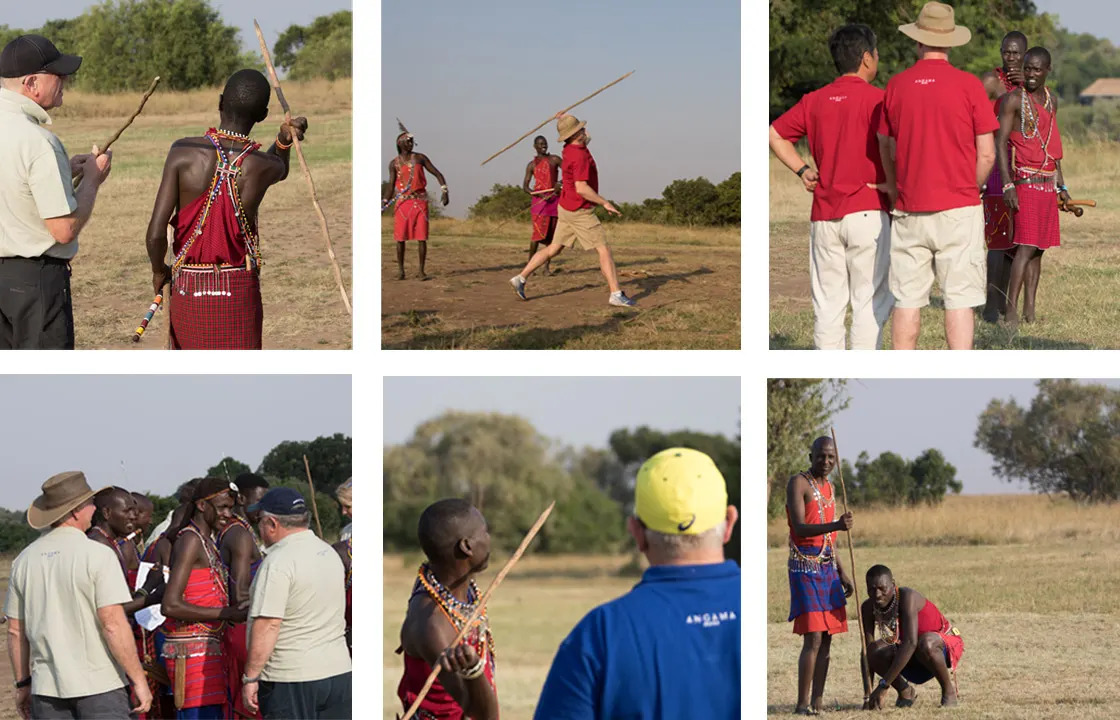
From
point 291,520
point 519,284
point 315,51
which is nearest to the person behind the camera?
point 291,520

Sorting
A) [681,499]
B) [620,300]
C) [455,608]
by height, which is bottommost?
[455,608]

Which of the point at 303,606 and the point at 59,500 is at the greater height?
the point at 59,500

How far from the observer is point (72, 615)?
22.5 ft

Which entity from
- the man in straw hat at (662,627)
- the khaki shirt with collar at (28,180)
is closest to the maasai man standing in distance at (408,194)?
the khaki shirt with collar at (28,180)

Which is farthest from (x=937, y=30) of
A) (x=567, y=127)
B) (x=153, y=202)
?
(x=153, y=202)

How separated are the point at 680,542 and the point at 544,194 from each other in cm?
831

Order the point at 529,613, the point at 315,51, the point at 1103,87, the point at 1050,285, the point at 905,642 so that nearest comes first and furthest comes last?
the point at 905,642, the point at 1050,285, the point at 529,613, the point at 315,51, the point at 1103,87

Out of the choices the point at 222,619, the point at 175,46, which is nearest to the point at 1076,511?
the point at 222,619

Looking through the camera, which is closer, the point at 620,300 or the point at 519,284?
the point at 620,300

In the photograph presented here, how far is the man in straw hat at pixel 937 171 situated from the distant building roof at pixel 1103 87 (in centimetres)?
1891

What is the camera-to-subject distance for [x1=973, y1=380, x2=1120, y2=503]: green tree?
524 inches

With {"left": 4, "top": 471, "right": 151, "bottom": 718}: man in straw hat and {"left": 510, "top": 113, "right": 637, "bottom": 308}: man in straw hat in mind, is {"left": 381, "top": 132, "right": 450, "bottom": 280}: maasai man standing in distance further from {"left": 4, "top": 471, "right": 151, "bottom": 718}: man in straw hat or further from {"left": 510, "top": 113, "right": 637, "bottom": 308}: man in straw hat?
{"left": 4, "top": 471, "right": 151, "bottom": 718}: man in straw hat

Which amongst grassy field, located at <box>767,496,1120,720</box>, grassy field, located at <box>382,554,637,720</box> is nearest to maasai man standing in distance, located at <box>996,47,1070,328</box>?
grassy field, located at <box>767,496,1120,720</box>

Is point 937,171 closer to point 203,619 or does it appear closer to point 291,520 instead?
point 291,520
